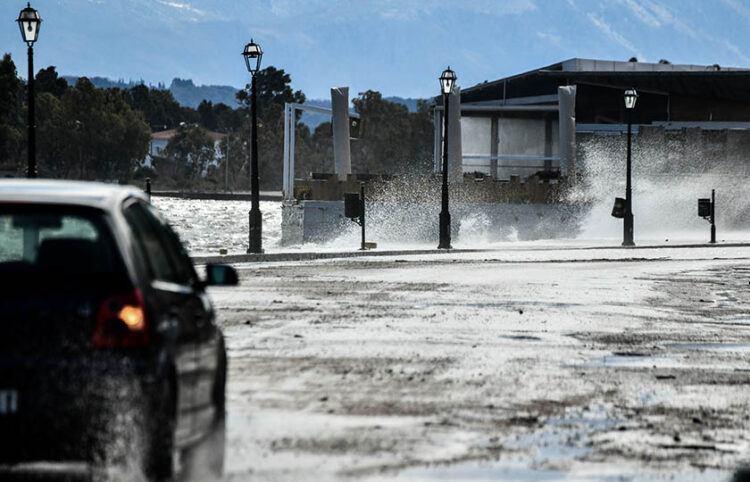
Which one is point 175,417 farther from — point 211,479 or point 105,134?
point 105,134

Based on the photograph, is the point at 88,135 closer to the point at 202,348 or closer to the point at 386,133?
the point at 386,133

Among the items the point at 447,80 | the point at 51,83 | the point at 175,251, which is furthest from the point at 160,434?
the point at 51,83

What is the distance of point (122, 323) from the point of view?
5.48 metres

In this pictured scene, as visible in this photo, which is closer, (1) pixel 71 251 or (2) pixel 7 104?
(1) pixel 71 251

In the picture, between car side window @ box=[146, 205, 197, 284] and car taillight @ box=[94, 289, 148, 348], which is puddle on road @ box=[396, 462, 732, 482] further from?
car taillight @ box=[94, 289, 148, 348]

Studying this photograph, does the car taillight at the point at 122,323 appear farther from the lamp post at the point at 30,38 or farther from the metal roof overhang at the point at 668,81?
the metal roof overhang at the point at 668,81

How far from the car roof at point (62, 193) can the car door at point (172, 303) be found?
10cm

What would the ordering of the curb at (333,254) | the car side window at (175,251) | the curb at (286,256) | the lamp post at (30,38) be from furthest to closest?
the curb at (333,254) → the curb at (286,256) → the lamp post at (30,38) → the car side window at (175,251)

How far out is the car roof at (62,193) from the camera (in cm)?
574

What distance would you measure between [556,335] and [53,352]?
9.73 meters

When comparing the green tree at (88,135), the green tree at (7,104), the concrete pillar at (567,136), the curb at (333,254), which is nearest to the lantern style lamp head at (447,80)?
the curb at (333,254)

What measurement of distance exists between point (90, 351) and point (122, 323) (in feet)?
0.56

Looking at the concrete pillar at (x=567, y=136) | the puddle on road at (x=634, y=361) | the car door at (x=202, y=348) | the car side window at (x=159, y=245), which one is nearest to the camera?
the car side window at (x=159, y=245)

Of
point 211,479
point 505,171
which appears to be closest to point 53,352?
point 211,479
